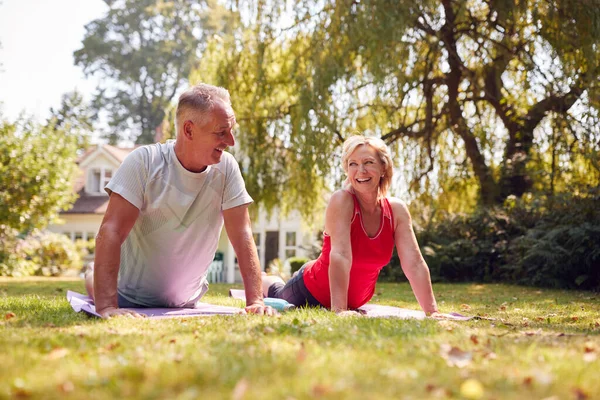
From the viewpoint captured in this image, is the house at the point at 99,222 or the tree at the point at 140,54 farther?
the tree at the point at 140,54

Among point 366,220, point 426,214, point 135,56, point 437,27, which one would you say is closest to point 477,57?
point 437,27

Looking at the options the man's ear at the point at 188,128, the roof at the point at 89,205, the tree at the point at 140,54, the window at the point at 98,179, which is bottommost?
the man's ear at the point at 188,128

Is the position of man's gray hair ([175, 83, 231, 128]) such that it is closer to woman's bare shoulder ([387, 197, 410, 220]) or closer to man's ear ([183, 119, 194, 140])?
man's ear ([183, 119, 194, 140])

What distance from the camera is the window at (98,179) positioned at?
30298 mm

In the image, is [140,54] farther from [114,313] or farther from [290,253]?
[114,313]

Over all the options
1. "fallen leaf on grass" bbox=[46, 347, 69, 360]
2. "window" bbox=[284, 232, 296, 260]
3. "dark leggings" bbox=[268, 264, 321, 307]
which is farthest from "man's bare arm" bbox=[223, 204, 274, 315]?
"window" bbox=[284, 232, 296, 260]

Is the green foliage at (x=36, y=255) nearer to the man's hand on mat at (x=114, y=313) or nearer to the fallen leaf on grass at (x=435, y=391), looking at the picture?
the man's hand on mat at (x=114, y=313)

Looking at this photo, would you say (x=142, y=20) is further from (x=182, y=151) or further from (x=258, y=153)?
(x=182, y=151)

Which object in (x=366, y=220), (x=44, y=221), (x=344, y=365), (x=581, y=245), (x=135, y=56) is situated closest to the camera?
(x=344, y=365)

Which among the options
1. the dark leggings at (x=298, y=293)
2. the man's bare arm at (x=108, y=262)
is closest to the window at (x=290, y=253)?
the dark leggings at (x=298, y=293)

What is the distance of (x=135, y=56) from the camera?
38.6m

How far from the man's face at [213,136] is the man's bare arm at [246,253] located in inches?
Answer: 17.8

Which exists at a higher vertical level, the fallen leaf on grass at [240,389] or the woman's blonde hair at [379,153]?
the woman's blonde hair at [379,153]

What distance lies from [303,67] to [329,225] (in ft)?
28.1
